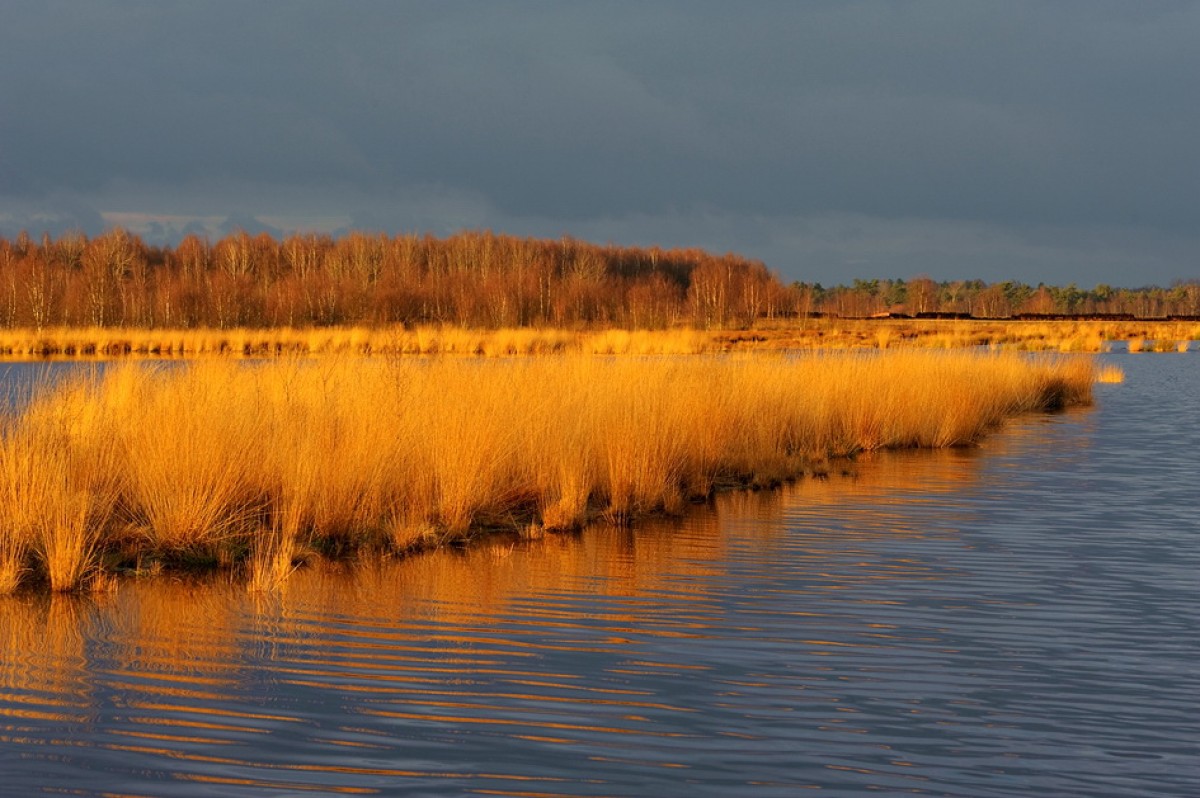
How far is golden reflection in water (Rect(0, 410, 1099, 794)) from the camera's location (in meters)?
4.87

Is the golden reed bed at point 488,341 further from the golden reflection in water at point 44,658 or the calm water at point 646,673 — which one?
the golden reflection in water at point 44,658

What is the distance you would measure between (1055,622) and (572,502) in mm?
4221

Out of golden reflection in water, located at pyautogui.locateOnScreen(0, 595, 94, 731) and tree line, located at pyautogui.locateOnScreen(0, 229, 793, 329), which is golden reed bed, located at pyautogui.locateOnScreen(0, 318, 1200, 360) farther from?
golden reflection in water, located at pyautogui.locateOnScreen(0, 595, 94, 731)

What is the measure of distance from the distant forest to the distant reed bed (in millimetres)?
38843

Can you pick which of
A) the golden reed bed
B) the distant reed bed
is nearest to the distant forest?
the golden reed bed

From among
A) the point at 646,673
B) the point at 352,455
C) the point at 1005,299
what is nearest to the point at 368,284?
the point at 352,455

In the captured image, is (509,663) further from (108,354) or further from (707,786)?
(108,354)

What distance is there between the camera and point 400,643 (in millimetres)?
6297

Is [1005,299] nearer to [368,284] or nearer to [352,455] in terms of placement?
[368,284]

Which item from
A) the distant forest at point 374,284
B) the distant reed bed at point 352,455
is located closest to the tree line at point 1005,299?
the distant forest at point 374,284

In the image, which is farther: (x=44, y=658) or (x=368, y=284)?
(x=368, y=284)

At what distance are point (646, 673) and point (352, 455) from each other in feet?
14.0

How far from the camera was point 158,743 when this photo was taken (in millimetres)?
4707

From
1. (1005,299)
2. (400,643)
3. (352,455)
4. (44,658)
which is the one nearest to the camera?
(44,658)
